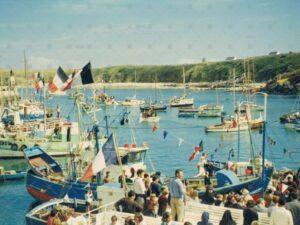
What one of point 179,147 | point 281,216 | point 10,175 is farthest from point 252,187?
point 179,147

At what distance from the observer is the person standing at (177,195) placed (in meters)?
14.6

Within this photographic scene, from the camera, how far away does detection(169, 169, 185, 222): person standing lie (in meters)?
14.6

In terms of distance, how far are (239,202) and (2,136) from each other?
137 ft

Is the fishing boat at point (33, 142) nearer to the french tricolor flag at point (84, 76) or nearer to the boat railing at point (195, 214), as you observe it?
the french tricolor flag at point (84, 76)

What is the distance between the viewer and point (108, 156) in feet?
62.7

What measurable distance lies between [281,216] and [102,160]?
8.37 metres

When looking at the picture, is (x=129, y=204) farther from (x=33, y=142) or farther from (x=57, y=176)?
(x=33, y=142)

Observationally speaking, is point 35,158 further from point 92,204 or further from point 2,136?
point 2,136

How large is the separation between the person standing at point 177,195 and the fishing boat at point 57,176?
34.7 ft

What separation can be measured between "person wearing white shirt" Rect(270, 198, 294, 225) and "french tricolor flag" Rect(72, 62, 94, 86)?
43.3ft

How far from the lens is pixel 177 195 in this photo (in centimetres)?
1463

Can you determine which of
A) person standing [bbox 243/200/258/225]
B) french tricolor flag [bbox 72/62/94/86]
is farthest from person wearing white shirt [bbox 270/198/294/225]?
french tricolor flag [bbox 72/62/94/86]

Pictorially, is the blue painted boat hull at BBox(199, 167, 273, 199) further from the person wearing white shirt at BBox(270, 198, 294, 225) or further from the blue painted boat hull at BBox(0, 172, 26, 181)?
the blue painted boat hull at BBox(0, 172, 26, 181)

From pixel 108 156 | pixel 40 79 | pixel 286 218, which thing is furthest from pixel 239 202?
pixel 40 79
